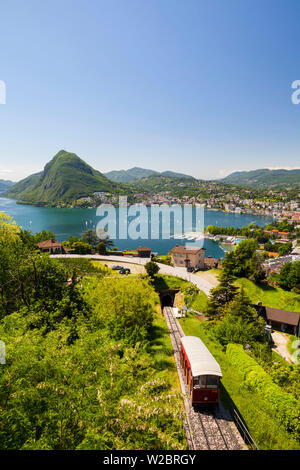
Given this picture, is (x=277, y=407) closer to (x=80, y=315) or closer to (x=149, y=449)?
(x=149, y=449)

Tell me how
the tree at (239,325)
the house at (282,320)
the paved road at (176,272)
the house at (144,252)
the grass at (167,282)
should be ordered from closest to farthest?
1. the tree at (239,325)
2. the house at (282,320)
3. the grass at (167,282)
4. the paved road at (176,272)
5. the house at (144,252)

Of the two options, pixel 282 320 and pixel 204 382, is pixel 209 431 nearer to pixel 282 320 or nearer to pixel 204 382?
pixel 204 382

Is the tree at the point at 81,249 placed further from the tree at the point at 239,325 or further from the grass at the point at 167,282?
the tree at the point at 239,325

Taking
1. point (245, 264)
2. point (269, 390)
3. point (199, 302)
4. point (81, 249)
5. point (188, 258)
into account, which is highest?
point (81, 249)

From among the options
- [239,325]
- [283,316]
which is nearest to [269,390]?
[239,325]

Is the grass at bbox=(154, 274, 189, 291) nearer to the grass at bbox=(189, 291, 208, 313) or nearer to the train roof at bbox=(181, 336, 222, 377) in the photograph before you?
the grass at bbox=(189, 291, 208, 313)

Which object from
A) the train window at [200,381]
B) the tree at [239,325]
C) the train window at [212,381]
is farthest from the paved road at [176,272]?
the train window at [200,381]
